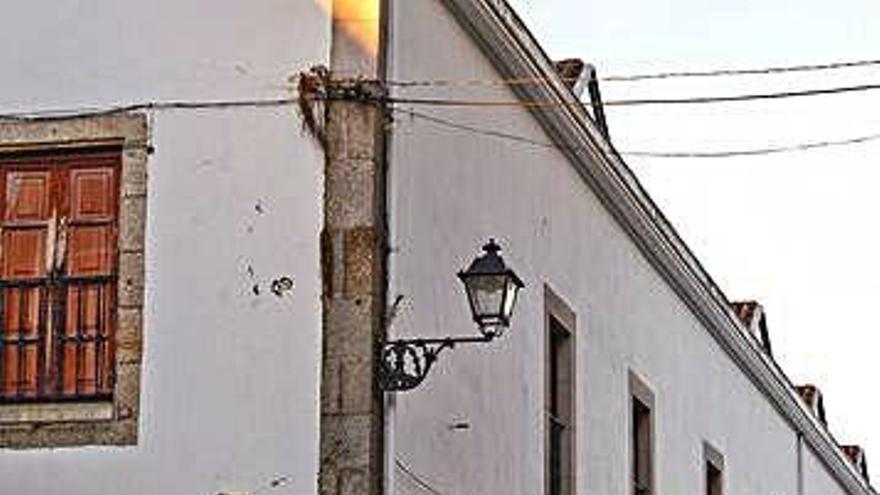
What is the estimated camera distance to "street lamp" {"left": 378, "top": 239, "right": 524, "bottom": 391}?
11344 mm

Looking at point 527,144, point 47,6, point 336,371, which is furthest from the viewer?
point 527,144

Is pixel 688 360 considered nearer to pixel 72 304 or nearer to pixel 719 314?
pixel 719 314

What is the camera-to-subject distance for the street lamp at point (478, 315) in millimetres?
11344

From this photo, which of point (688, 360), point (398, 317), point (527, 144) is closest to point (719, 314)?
point (688, 360)

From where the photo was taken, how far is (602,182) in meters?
16.5

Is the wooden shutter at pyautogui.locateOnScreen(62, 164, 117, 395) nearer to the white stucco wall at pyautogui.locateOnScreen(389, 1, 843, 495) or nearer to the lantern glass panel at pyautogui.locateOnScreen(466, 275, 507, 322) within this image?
the white stucco wall at pyautogui.locateOnScreen(389, 1, 843, 495)

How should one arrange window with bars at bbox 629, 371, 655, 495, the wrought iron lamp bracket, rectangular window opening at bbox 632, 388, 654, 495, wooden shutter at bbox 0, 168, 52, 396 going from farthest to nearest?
rectangular window opening at bbox 632, 388, 654, 495
window with bars at bbox 629, 371, 655, 495
wooden shutter at bbox 0, 168, 52, 396
the wrought iron lamp bracket

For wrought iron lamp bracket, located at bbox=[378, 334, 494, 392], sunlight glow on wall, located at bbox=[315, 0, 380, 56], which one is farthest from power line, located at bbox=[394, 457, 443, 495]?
sunlight glow on wall, located at bbox=[315, 0, 380, 56]

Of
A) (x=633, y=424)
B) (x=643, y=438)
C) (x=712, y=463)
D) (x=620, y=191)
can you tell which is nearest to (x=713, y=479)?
(x=712, y=463)

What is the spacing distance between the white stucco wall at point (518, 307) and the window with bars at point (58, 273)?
1.49 meters

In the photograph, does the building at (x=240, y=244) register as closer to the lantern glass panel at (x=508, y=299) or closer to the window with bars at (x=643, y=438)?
the lantern glass panel at (x=508, y=299)

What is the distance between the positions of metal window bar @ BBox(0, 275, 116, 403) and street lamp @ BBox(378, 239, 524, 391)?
58.0 inches

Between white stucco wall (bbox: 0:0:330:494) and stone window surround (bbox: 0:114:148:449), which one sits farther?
stone window surround (bbox: 0:114:148:449)

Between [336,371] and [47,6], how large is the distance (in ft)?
8.53
